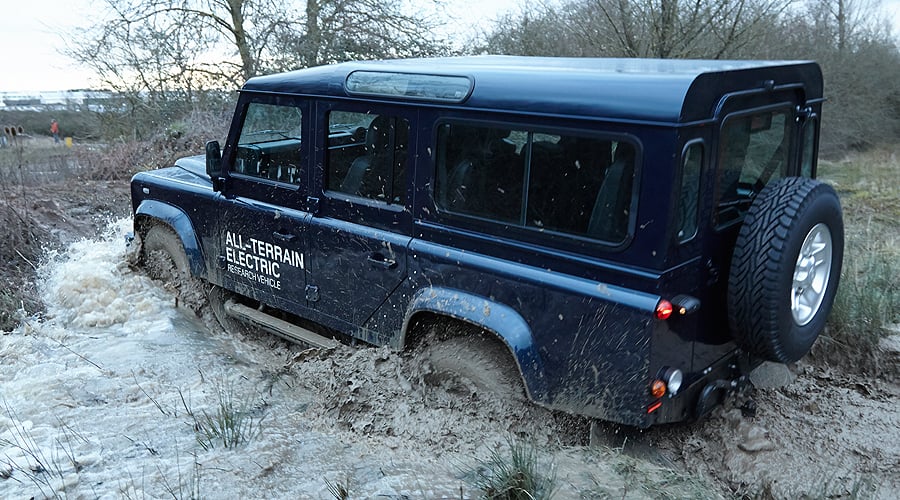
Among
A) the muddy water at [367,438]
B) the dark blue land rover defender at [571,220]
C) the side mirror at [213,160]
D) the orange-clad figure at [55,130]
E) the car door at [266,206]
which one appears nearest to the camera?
the dark blue land rover defender at [571,220]

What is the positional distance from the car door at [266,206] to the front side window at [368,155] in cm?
24

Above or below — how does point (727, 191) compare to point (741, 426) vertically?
above

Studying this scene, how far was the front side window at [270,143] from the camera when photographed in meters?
4.30

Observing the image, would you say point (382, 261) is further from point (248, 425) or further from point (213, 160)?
point (213, 160)

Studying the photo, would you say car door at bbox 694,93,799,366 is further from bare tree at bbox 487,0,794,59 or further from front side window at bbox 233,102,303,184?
bare tree at bbox 487,0,794,59

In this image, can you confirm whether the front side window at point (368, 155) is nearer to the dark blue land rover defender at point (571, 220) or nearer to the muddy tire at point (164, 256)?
the dark blue land rover defender at point (571, 220)

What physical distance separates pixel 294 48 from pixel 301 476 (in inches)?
453

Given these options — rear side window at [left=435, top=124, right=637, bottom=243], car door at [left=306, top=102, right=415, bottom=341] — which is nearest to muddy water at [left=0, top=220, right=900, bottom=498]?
car door at [left=306, top=102, right=415, bottom=341]

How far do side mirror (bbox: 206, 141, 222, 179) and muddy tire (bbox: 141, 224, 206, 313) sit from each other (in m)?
0.82

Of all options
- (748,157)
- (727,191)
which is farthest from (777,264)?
(748,157)

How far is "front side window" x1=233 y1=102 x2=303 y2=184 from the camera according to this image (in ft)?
14.1

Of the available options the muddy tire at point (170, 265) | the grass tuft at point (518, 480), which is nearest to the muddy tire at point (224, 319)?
the muddy tire at point (170, 265)

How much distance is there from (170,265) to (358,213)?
7.64 feet

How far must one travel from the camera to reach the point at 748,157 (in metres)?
3.32
